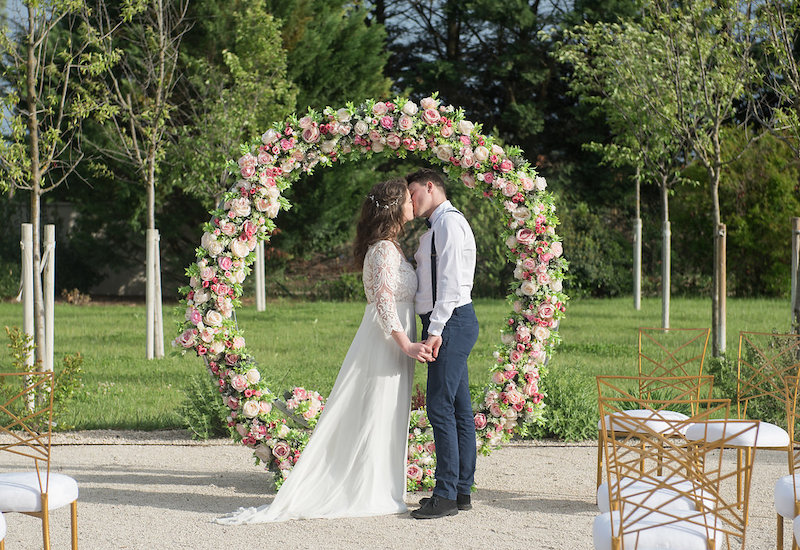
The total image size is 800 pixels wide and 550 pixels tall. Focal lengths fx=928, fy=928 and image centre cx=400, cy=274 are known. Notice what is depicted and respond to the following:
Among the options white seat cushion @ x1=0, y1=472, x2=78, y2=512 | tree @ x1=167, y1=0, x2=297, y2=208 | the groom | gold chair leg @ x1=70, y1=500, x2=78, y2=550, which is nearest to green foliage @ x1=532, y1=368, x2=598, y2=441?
the groom

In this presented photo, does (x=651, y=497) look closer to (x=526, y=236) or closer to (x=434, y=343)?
(x=434, y=343)

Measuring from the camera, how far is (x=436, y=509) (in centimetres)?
510

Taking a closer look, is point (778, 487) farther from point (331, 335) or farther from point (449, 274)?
point (331, 335)

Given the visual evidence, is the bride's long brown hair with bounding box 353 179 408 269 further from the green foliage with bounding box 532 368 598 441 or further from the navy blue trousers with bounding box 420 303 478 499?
the green foliage with bounding box 532 368 598 441

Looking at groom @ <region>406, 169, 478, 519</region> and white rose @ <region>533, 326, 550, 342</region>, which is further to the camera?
white rose @ <region>533, 326, 550, 342</region>

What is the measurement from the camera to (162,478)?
6078 mm

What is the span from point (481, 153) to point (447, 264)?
3.59 feet

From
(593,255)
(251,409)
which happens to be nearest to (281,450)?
(251,409)

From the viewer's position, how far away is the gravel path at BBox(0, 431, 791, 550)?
4.70 metres

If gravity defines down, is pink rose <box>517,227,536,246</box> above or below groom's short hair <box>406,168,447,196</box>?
below

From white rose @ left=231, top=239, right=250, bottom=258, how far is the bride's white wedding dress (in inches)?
36.9

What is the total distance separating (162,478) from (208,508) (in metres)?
0.86

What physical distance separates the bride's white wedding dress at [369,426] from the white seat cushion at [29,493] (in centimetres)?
123

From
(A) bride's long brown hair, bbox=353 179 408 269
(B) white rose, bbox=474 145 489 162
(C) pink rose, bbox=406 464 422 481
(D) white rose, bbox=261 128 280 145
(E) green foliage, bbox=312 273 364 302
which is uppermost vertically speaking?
(D) white rose, bbox=261 128 280 145
